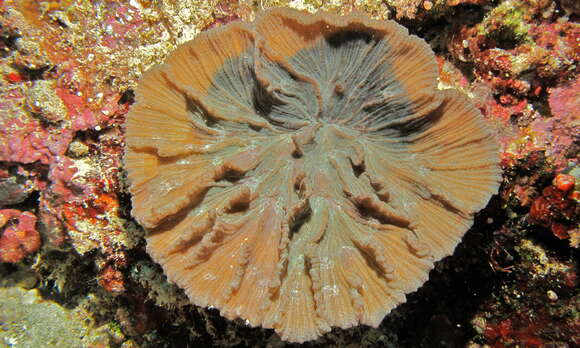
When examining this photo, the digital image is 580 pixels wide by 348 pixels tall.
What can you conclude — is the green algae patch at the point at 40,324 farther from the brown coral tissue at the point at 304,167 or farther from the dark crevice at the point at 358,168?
the dark crevice at the point at 358,168

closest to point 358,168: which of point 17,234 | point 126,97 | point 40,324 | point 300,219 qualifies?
point 300,219

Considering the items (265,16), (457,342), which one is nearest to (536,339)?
(457,342)

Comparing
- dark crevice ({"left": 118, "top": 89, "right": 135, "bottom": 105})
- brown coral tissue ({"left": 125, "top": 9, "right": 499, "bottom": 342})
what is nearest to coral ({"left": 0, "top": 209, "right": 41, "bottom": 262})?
dark crevice ({"left": 118, "top": 89, "right": 135, "bottom": 105})

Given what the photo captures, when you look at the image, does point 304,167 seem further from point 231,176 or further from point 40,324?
point 40,324

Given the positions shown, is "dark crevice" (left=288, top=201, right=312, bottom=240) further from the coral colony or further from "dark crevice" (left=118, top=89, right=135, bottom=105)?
"dark crevice" (left=118, top=89, right=135, bottom=105)

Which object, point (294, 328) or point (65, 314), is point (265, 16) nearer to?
point (294, 328)

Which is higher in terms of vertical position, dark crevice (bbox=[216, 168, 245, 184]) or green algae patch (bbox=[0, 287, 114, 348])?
dark crevice (bbox=[216, 168, 245, 184])
